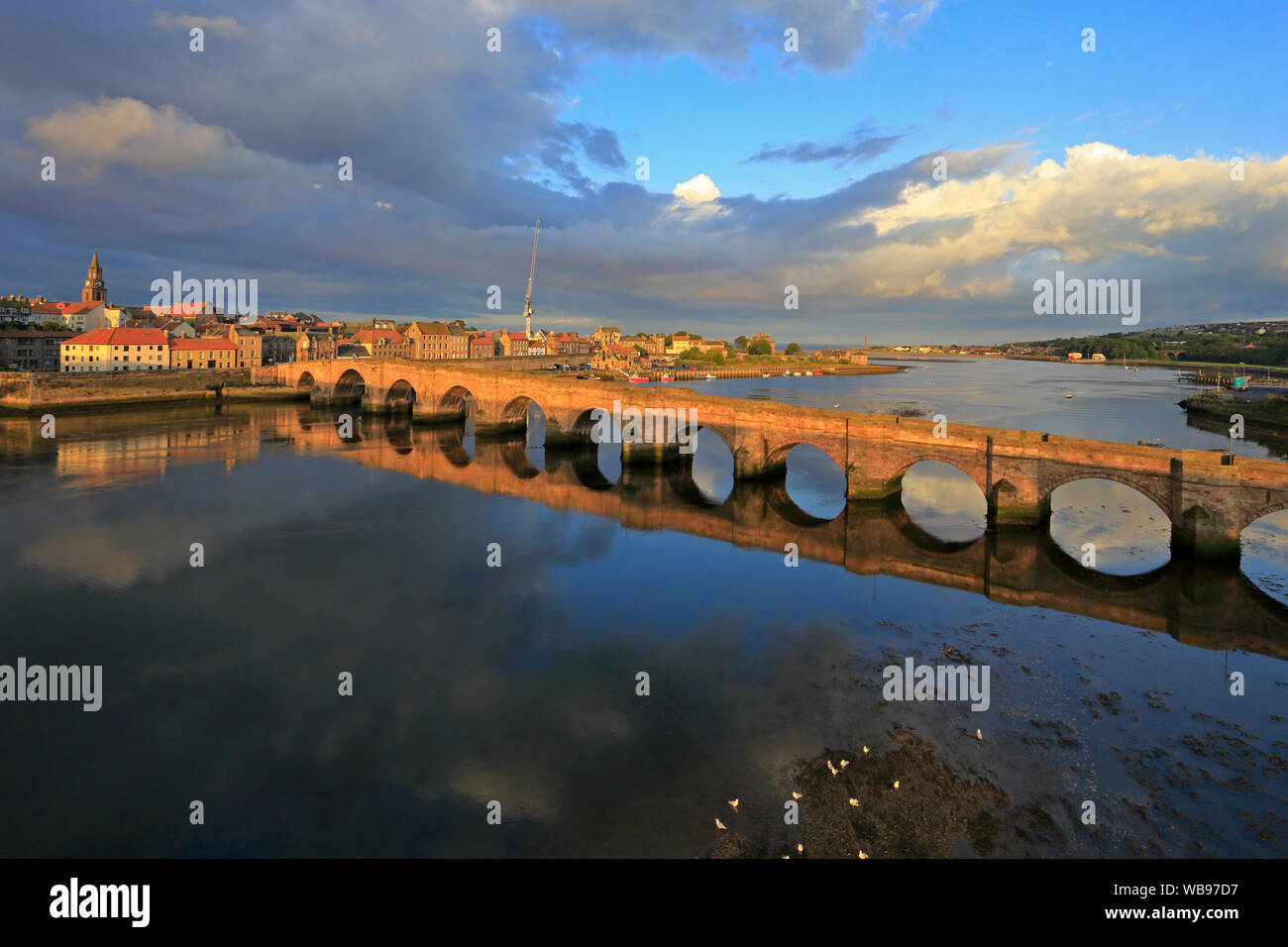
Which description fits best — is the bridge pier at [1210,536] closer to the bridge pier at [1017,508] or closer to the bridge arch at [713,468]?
the bridge pier at [1017,508]

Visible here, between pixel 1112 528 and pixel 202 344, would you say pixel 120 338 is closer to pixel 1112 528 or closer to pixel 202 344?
pixel 202 344

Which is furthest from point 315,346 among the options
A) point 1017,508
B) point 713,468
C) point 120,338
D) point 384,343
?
point 1017,508

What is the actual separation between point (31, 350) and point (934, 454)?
100 metres

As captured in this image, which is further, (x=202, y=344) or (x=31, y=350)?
(x=202, y=344)

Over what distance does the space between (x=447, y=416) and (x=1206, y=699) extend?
56.4 m

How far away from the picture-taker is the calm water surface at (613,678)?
9594 millimetres

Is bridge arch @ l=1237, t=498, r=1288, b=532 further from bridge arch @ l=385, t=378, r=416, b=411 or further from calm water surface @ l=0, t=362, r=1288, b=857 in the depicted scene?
bridge arch @ l=385, t=378, r=416, b=411

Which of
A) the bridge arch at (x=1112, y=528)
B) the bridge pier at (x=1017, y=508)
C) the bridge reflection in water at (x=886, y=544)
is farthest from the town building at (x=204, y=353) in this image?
the bridge arch at (x=1112, y=528)

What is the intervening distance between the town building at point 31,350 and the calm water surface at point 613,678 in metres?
60.5

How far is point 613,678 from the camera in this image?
14.4 m

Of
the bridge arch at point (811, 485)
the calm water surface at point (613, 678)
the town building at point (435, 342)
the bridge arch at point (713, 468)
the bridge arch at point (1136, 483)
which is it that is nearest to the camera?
the calm water surface at point (613, 678)

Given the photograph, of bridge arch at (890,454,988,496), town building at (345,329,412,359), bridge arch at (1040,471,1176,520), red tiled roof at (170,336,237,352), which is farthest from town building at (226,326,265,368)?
bridge arch at (1040,471,1176,520)

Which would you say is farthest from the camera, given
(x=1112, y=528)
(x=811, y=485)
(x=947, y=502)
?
(x=811, y=485)
